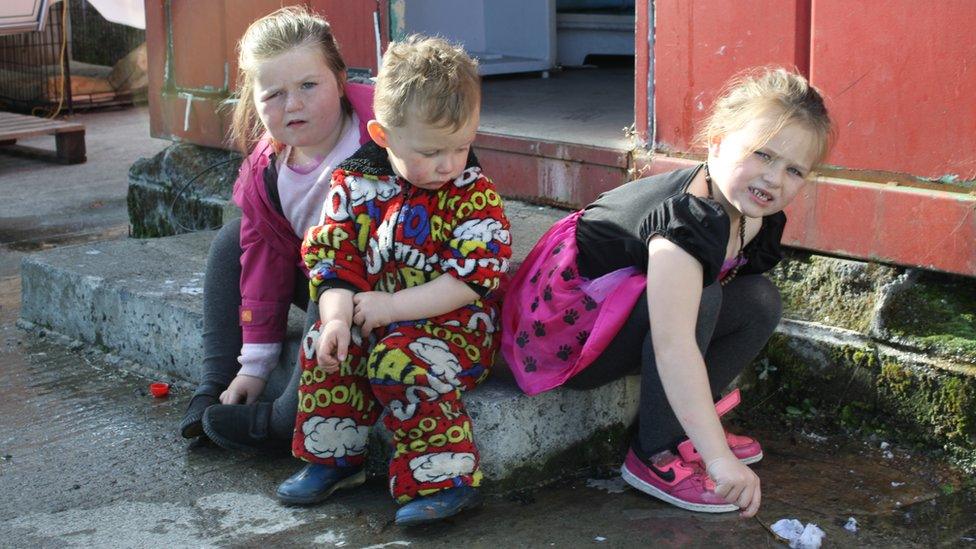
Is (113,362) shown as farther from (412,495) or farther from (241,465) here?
(412,495)

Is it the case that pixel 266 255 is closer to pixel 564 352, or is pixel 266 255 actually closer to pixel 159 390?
pixel 159 390

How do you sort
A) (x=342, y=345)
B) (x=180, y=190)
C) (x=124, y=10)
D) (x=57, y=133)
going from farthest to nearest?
(x=124, y=10)
(x=57, y=133)
(x=180, y=190)
(x=342, y=345)

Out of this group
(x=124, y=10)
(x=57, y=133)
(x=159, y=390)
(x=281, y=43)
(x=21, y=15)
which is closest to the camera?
(x=281, y=43)

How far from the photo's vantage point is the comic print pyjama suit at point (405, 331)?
246 cm

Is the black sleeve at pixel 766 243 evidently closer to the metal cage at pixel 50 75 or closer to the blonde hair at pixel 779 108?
the blonde hair at pixel 779 108

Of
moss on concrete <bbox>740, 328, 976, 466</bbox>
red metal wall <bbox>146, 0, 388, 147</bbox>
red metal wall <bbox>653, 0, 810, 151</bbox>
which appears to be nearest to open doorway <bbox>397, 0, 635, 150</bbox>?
red metal wall <bbox>146, 0, 388, 147</bbox>

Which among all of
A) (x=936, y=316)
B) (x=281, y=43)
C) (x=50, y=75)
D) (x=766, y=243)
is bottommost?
(x=936, y=316)

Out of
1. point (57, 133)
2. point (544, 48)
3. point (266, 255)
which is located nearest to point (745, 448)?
point (266, 255)

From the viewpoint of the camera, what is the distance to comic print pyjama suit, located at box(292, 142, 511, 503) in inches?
97.0

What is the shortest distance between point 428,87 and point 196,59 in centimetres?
312

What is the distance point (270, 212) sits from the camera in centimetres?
293

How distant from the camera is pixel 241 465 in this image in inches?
113

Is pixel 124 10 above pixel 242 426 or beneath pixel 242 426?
above

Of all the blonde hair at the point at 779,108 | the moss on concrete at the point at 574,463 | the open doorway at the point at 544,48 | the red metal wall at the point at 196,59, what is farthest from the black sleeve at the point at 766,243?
the red metal wall at the point at 196,59
